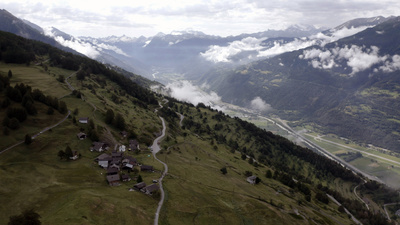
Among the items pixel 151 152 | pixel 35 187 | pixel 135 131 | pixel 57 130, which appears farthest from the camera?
pixel 135 131

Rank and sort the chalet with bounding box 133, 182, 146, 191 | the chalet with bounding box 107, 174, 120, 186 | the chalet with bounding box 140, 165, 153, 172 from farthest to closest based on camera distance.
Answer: the chalet with bounding box 140, 165, 153, 172
the chalet with bounding box 107, 174, 120, 186
the chalet with bounding box 133, 182, 146, 191

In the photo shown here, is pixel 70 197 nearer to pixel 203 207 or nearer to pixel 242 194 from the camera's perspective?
pixel 203 207

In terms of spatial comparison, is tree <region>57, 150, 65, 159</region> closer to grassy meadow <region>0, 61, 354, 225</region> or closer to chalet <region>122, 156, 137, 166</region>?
grassy meadow <region>0, 61, 354, 225</region>

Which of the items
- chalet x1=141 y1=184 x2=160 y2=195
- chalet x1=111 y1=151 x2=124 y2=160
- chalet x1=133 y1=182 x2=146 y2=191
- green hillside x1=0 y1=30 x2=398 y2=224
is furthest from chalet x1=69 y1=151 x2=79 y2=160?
chalet x1=141 y1=184 x2=160 y2=195

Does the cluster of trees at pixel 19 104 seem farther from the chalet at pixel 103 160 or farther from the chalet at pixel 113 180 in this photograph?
the chalet at pixel 113 180

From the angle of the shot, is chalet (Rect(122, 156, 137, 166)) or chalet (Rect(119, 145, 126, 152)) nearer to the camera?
chalet (Rect(122, 156, 137, 166))

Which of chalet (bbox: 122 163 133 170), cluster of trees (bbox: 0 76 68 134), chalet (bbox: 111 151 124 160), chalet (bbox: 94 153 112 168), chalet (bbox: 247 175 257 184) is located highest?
cluster of trees (bbox: 0 76 68 134)

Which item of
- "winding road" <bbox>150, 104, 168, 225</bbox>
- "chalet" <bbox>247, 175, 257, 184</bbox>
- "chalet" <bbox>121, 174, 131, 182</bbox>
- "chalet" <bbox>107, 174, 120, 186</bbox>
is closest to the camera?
"winding road" <bbox>150, 104, 168, 225</bbox>

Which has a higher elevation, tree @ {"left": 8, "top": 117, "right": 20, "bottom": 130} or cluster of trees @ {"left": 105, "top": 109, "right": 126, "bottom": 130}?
tree @ {"left": 8, "top": 117, "right": 20, "bottom": 130}

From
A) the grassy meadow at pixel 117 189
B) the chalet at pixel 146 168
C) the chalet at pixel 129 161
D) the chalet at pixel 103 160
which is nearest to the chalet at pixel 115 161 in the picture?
the chalet at pixel 103 160

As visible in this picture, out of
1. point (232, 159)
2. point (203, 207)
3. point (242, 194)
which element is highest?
point (203, 207)

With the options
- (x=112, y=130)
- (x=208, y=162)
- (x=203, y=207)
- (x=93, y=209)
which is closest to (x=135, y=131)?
(x=112, y=130)
